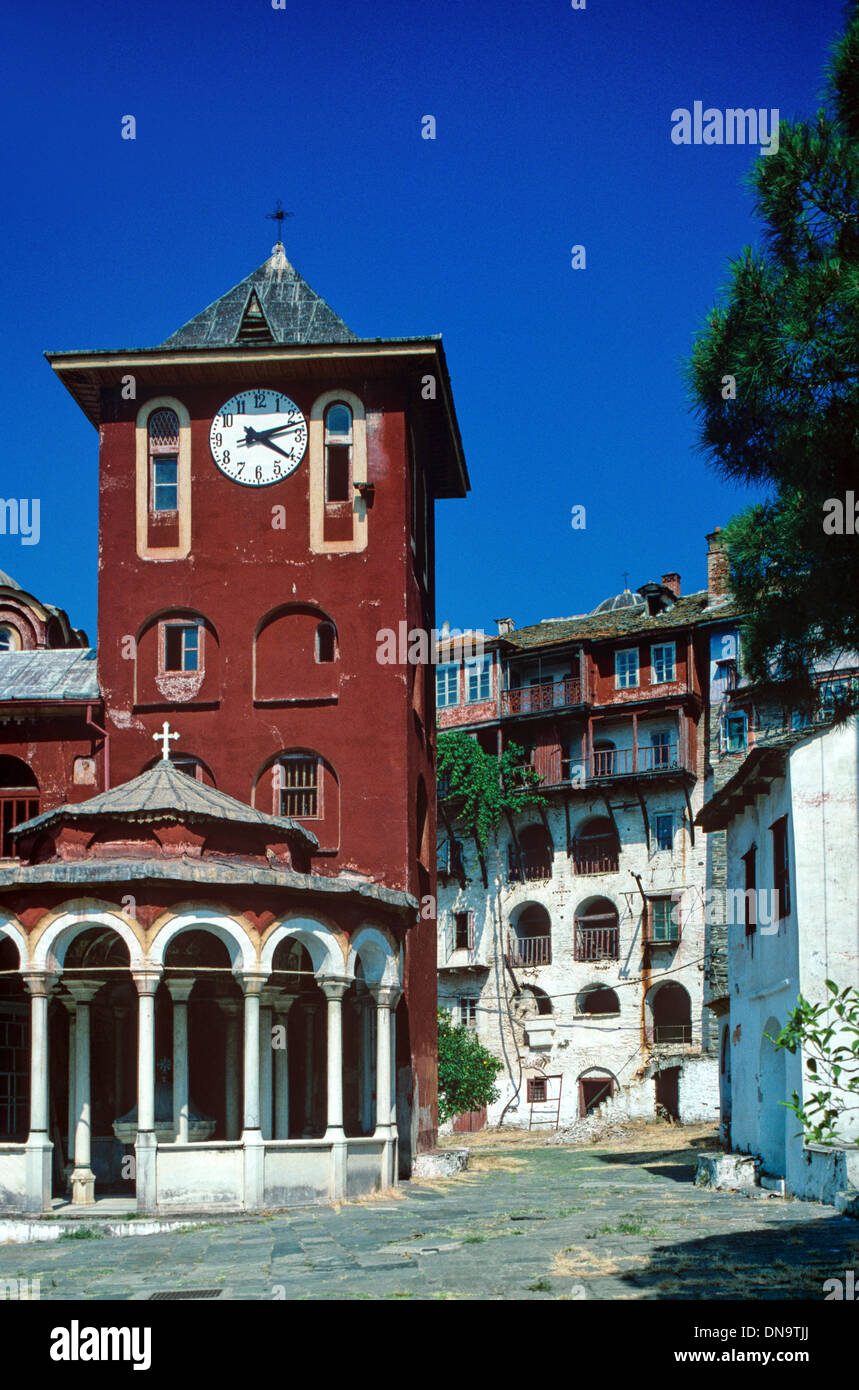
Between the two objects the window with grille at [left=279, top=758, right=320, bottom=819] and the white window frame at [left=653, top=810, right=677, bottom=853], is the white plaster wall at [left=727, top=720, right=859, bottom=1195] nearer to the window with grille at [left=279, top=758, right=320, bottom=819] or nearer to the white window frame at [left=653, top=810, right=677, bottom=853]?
the window with grille at [left=279, top=758, right=320, bottom=819]

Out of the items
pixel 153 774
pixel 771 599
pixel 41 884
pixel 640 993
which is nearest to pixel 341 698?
pixel 153 774

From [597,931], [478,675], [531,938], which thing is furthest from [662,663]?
[531,938]

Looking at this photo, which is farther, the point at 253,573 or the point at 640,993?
the point at 640,993

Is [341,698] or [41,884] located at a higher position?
[341,698]

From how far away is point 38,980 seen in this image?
23.4 m

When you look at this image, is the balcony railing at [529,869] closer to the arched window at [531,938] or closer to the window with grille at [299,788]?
the arched window at [531,938]

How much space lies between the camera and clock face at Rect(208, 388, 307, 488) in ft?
106

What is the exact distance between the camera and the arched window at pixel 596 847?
55031 millimetres

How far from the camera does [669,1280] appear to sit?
1418 cm

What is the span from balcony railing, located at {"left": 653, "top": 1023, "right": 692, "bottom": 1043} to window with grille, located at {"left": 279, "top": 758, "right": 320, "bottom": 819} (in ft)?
85.2

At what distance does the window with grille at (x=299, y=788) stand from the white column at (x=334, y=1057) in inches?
243

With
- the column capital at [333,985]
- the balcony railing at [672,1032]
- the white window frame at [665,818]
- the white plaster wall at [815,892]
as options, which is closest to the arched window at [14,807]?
the column capital at [333,985]

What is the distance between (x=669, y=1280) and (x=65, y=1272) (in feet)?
22.3
